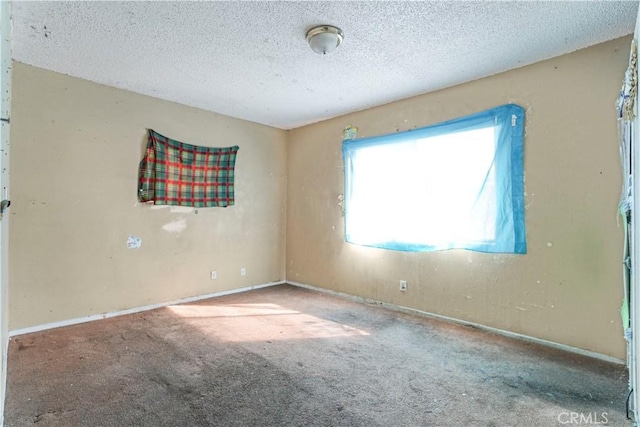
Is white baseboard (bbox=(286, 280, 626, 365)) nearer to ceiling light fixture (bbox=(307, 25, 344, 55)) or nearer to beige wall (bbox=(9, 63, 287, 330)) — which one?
beige wall (bbox=(9, 63, 287, 330))

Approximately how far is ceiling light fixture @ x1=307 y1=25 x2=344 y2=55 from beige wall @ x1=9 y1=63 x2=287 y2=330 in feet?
6.87

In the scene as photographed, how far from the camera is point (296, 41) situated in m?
2.32

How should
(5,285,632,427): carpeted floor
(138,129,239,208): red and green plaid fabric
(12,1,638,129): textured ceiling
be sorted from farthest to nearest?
(138,129,239,208): red and green plaid fabric < (12,1,638,129): textured ceiling < (5,285,632,427): carpeted floor

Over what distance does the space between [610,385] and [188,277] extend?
373 cm

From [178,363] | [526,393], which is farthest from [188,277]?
[526,393]

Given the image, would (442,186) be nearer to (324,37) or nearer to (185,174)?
(324,37)

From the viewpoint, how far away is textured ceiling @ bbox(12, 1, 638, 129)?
1966mm

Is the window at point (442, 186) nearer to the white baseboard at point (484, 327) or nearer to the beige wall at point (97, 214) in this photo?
the white baseboard at point (484, 327)

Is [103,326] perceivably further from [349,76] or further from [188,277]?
[349,76]

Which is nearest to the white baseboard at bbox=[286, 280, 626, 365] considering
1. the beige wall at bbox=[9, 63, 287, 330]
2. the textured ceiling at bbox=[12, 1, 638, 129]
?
the beige wall at bbox=[9, 63, 287, 330]

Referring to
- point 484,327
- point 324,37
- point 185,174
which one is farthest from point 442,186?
point 185,174

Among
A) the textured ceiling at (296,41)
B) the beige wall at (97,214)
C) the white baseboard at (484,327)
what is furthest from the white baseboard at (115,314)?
the textured ceiling at (296,41)

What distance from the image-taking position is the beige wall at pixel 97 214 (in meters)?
2.74

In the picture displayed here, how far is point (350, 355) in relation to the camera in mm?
2418
